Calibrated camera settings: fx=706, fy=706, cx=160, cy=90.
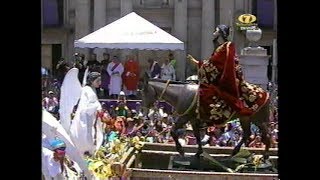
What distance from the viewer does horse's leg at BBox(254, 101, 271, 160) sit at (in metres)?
9.73

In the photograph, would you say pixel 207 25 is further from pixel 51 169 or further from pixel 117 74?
pixel 51 169

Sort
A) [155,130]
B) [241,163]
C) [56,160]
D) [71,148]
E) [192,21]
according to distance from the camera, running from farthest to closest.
Result: 1. [192,21]
2. [155,130]
3. [241,163]
4. [71,148]
5. [56,160]

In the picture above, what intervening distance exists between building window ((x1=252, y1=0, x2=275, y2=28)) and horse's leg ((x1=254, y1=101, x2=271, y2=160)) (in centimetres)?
1703

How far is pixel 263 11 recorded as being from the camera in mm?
26562

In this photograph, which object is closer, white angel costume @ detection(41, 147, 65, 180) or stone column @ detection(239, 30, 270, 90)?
white angel costume @ detection(41, 147, 65, 180)

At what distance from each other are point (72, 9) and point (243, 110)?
17.8 meters

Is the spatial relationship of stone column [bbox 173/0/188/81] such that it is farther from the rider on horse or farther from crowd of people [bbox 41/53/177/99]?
the rider on horse

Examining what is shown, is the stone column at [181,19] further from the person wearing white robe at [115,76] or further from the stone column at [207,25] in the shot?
the person wearing white robe at [115,76]

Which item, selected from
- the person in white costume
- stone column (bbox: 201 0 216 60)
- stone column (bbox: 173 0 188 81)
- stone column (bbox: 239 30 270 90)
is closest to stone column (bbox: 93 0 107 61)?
stone column (bbox: 173 0 188 81)

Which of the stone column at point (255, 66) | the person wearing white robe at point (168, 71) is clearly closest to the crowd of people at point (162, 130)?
the stone column at point (255, 66)
